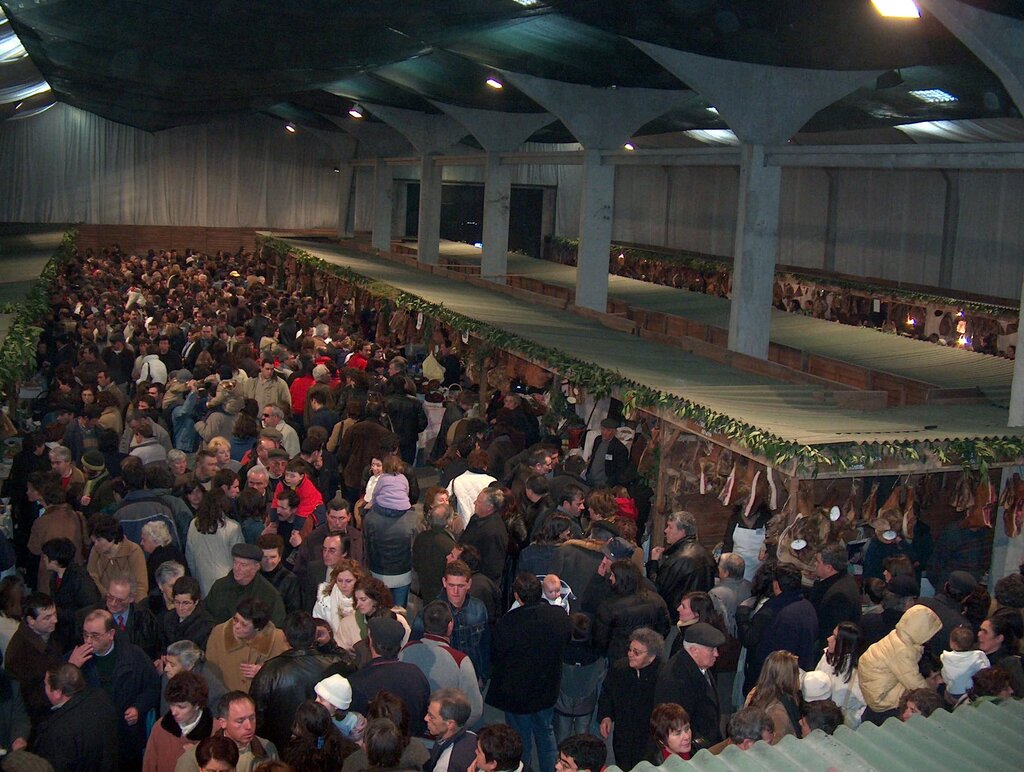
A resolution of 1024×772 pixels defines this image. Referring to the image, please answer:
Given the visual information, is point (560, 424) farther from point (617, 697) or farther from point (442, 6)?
point (617, 697)

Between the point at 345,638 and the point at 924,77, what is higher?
the point at 924,77

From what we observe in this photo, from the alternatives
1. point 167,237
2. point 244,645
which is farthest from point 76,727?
point 167,237

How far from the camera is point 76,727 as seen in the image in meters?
5.38

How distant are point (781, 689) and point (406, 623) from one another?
82.1 inches

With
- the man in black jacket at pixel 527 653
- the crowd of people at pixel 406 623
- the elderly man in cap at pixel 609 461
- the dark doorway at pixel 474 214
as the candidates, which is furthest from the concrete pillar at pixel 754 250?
the dark doorway at pixel 474 214

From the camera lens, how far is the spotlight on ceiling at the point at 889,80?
15270 mm

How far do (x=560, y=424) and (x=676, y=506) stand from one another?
2.91 metres

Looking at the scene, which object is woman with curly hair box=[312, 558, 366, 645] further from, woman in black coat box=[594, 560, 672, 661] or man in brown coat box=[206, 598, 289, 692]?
woman in black coat box=[594, 560, 672, 661]

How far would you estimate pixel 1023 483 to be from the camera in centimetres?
927

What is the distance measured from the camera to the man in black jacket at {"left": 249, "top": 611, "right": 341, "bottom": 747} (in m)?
5.72

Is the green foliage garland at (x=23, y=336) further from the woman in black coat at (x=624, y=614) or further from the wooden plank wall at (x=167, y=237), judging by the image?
the wooden plank wall at (x=167, y=237)

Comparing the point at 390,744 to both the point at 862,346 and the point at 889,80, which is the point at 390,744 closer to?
the point at 862,346

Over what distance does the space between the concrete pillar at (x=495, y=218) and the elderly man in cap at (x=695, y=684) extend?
1939 centimetres

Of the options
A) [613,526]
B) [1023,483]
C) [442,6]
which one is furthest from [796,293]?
[613,526]
